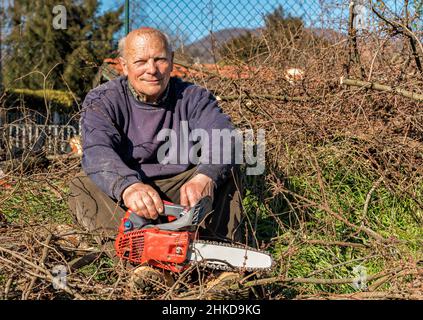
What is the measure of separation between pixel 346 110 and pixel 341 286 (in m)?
1.70

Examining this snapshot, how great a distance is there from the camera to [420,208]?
4016 millimetres

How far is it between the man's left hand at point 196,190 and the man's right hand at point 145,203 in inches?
7.1

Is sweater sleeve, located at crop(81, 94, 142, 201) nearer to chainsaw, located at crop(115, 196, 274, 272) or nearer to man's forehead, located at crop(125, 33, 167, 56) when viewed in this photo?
chainsaw, located at crop(115, 196, 274, 272)

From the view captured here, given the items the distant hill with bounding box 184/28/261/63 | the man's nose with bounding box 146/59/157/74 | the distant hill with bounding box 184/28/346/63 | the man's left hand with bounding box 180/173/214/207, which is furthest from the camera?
the distant hill with bounding box 184/28/261/63

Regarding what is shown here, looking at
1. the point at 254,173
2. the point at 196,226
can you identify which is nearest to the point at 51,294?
the point at 196,226

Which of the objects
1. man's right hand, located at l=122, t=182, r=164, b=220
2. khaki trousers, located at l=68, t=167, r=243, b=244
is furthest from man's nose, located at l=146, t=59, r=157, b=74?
man's right hand, located at l=122, t=182, r=164, b=220

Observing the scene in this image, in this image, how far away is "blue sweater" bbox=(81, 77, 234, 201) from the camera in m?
3.26

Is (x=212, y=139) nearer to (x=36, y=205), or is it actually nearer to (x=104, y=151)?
(x=104, y=151)

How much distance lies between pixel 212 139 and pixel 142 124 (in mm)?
453

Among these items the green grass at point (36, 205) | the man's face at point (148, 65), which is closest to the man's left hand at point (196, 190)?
the man's face at point (148, 65)

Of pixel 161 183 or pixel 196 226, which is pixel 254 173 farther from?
pixel 196 226

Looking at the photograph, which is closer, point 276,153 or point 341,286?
point 341,286

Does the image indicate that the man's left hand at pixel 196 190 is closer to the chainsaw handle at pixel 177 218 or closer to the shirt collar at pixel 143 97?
the chainsaw handle at pixel 177 218

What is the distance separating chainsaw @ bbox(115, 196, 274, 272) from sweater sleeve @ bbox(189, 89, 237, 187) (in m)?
0.33
